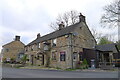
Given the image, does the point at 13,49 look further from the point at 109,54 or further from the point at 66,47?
the point at 109,54

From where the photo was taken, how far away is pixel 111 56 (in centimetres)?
2903

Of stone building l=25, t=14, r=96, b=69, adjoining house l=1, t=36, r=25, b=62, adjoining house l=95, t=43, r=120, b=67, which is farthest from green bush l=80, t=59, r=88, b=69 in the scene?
adjoining house l=1, t=36, r=25, b=62

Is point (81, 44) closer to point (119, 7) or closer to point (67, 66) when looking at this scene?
point (67, 66)

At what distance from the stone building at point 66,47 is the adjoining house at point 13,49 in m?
19.2

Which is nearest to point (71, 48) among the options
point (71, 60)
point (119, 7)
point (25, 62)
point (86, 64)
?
point (71, 60)

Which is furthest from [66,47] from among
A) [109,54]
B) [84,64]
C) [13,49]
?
[13,49]

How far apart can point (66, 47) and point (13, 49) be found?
96.7ft

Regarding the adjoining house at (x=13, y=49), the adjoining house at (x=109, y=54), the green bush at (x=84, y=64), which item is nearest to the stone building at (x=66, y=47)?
the green bush at (x=84, y=64)

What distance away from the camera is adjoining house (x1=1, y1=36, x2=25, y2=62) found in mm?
45562

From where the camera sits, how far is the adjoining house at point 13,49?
45.6 metres

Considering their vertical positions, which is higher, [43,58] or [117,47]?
[117,47]

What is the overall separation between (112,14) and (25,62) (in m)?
23.7

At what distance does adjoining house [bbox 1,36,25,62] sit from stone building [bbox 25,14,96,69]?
755 inches

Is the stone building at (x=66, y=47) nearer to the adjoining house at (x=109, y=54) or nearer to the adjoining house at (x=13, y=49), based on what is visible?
the adjoining house at (x=109, y=54)
